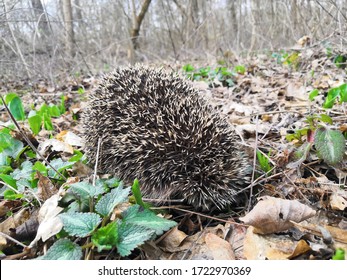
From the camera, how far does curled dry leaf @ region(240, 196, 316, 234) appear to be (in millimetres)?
2361

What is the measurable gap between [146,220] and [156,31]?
1487 centimetres

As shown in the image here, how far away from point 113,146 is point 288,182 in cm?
186

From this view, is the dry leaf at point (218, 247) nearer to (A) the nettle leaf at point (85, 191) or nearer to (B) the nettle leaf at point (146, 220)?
(B) the nettle leaf at point (146, 220)

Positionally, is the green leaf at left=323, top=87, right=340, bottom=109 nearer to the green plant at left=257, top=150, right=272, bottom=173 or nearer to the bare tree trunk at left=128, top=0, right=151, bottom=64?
the green plant at left=257, top=150, right=272, bottom=173

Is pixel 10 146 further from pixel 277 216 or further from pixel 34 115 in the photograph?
pixel 277 216

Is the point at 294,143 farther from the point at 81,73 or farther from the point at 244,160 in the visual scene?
the point at 81,73

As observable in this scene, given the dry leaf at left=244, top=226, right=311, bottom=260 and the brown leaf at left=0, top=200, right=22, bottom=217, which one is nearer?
the dry leaf at left=244, top=226, right=311, bottom=260

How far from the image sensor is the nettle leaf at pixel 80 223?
212 cm

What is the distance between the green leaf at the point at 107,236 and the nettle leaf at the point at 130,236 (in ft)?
0.19

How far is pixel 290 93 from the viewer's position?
5.64 m

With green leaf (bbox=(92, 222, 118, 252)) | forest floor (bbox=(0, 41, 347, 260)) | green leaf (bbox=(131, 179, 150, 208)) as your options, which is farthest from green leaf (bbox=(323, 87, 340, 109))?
green leaf (bbox=(92, 222, 118, 252))

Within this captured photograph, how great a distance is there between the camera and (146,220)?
230cm
